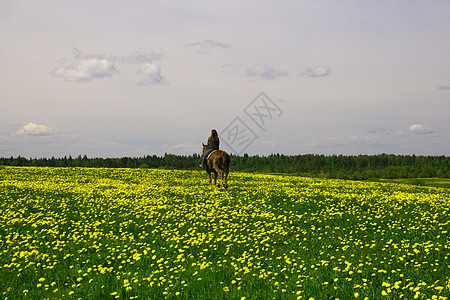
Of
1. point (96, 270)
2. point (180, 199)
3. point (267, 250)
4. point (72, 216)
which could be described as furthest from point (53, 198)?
point (267, 250)

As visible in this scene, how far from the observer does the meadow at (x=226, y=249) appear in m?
6.70

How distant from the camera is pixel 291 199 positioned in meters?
16.6

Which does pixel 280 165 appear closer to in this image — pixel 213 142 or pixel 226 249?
pixel 213 142

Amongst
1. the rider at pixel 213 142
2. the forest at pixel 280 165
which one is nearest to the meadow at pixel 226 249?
the rider at pixel 213 142

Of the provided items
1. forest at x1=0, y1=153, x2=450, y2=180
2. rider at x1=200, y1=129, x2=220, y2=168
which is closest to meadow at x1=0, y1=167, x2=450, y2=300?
rider at x1=200, y1=129, x2=220, y2=168

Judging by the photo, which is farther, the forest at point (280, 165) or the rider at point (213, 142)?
the forest at point (280, 165)

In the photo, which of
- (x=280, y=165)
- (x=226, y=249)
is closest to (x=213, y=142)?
(x=226, y=249)

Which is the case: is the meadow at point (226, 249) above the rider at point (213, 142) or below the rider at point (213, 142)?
below

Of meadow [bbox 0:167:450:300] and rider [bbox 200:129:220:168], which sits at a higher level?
rider [bbox 200:129:220:168]

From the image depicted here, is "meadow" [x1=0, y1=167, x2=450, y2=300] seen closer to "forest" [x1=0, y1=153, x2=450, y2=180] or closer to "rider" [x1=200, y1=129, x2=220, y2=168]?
"rider" [x1=200, y1=129, x2=220, y2=168]

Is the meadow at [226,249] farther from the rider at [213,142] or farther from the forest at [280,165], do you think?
the forest at [280,165]

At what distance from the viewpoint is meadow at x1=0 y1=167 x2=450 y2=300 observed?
6.70 metres

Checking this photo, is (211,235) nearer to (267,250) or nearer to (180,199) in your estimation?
(267,250)

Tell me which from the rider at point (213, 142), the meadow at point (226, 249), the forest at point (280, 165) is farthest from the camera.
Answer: the forest at point (280, 165)
